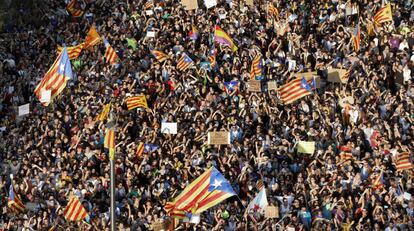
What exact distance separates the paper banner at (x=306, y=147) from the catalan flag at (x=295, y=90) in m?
2.28

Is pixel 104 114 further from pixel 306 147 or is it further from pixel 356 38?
pixel 356 38

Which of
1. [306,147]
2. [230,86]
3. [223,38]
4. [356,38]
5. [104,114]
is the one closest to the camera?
[306,147]

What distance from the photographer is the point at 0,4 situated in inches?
1855

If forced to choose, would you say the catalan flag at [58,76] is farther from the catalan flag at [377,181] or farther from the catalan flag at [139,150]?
the catalan flag at [377,181]

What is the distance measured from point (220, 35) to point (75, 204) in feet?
31.1

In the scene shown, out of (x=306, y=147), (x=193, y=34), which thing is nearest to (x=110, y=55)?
(x=193, y=34)

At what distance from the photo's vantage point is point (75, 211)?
3331 cm

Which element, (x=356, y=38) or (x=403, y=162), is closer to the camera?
(x=403, y=162)

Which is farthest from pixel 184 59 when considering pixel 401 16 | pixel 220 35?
pixel 401 16

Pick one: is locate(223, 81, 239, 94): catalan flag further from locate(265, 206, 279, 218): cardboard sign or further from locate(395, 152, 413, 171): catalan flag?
locate(265, 206, 279, 218): cardboard sign

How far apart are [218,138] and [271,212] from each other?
3621 mm

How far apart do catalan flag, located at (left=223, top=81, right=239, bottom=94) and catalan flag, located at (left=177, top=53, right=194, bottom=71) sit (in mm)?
1649

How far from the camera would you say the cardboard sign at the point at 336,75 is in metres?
38.9

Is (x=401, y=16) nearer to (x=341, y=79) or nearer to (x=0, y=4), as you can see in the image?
(x=341, y=79)
